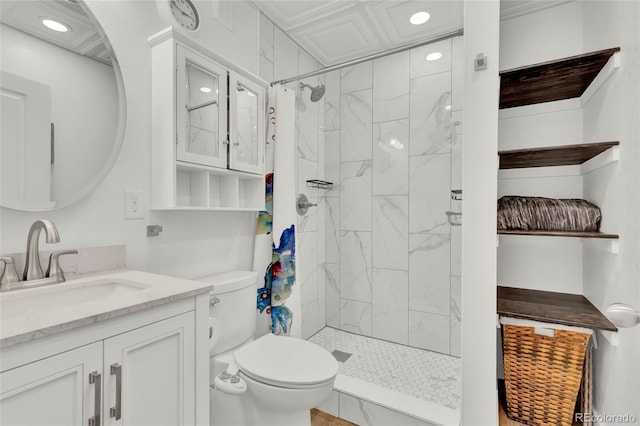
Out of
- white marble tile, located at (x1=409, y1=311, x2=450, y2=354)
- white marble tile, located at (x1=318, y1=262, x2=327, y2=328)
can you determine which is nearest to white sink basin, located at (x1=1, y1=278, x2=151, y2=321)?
white marble tile, located at (x1=318, y1=262, x2=327, y2=328)

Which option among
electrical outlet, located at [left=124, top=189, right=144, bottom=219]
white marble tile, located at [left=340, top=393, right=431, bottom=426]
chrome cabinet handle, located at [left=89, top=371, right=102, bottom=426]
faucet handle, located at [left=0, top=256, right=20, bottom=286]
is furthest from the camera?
white marble tile, located at [left=340, top=393, right=431, bottom=426]

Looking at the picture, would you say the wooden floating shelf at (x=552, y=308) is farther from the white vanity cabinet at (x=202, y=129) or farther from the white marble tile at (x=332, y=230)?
the white vanity cabinet at (x=202, y=129)

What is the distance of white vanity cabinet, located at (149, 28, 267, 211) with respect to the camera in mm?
1357

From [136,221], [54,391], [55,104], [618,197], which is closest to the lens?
[54,391]

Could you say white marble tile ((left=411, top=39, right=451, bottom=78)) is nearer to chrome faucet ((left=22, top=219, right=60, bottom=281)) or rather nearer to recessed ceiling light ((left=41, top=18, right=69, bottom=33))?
recessed ceiling light ((left=41, top=18, right=69, bottom=33))

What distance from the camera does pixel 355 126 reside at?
2.68 metres

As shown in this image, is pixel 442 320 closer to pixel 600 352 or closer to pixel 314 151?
pixel 600 352

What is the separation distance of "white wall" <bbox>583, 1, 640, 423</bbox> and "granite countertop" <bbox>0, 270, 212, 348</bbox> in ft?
4.64

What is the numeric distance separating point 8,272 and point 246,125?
3.87ft

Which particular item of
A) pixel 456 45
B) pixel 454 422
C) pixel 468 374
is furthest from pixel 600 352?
pixel 456 45

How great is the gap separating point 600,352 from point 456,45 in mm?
2073

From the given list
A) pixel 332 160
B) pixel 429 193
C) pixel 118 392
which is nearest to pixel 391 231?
pixel 429 193

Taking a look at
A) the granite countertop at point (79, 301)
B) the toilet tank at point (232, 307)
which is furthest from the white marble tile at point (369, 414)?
the granite countertop at point (79, 301)

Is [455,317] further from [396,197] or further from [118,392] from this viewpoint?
[118,392]
